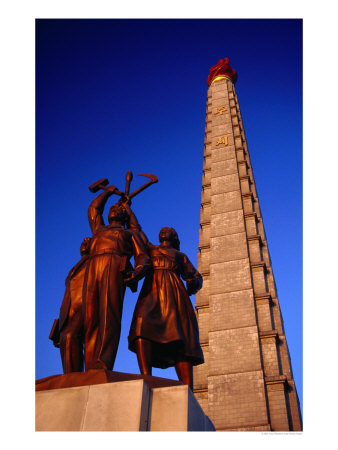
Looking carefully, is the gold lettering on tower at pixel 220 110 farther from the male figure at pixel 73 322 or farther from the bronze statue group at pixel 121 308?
the male figure at pixel 73 322

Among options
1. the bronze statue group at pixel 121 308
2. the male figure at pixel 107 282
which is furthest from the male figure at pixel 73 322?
the male figure at pixel 107 282

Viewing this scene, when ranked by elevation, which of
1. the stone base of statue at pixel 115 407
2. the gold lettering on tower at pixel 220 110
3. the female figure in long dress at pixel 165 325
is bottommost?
the stone base of statue at pixel 115 407

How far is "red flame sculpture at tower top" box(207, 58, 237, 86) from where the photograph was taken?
28.7 metres

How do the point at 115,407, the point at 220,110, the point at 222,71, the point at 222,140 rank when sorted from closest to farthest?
1. the point at 115,407
2. the point at 222,140
3. the point at 220,110
4. the point at 222,71

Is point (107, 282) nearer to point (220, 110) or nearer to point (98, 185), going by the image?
point (98, 185)

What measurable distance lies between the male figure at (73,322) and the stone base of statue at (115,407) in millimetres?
749

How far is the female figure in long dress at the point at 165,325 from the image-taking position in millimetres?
4668

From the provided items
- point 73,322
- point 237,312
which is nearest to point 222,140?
point 237,312

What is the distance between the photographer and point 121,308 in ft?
15.5

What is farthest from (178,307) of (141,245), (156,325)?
(141,245)

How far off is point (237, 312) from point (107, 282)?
11.4 meters

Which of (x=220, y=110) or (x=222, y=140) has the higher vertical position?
(x=220, y=110)

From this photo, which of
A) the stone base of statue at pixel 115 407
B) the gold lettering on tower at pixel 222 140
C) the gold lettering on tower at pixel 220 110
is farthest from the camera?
the gold lettering on tower at pixel 220 110

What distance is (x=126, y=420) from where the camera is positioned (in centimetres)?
351
